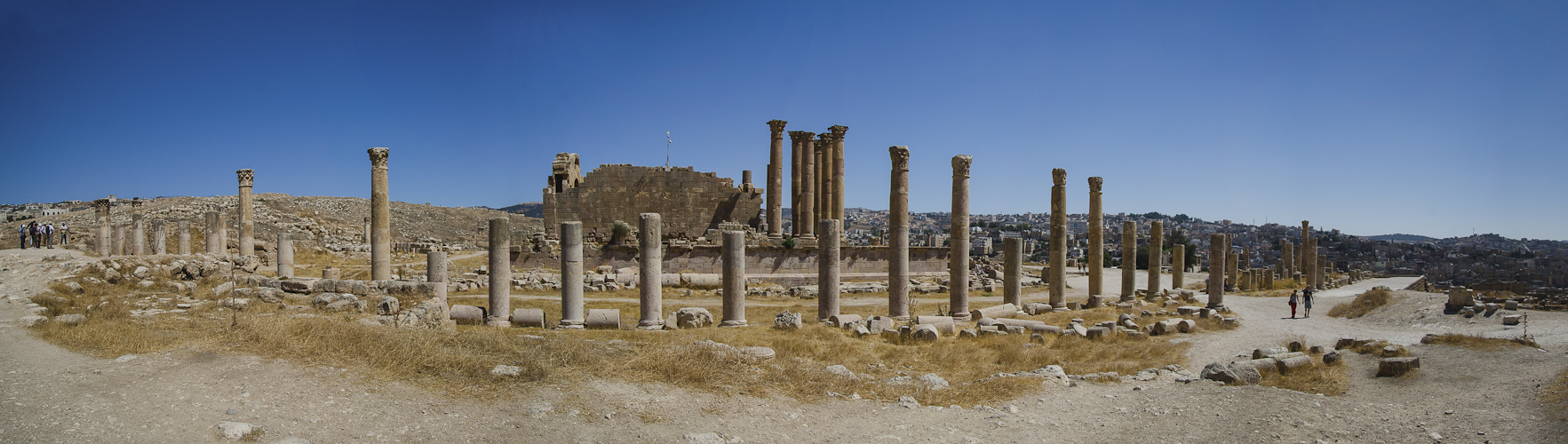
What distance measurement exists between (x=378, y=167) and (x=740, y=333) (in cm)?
1144

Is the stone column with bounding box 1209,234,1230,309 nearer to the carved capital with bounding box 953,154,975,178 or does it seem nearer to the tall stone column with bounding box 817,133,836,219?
the carved capital with bounding box 953,154,975,178

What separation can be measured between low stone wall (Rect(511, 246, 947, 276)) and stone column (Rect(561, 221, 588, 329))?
13.7 meters

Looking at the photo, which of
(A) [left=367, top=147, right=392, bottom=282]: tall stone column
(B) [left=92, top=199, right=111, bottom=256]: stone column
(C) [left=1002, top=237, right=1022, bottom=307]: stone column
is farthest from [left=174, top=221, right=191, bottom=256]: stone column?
(C) [left=1002, top=237, right=1022, bottom=307]: stone column

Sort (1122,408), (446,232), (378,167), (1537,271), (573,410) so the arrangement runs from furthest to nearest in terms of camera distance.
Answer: (446,232)
(1537,271)
(378,167)
(1122,408)
(573,410)

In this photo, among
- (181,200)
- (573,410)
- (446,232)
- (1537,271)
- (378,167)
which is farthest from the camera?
(446,232)

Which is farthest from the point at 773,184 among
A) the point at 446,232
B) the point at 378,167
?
the point at 446,232

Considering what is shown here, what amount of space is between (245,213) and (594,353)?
23.5 meters

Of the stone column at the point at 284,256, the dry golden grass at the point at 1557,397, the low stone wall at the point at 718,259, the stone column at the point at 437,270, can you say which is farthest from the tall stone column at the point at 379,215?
Result: the dry golden grass at the point at 1557,397

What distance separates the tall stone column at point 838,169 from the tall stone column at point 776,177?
2.42 metres

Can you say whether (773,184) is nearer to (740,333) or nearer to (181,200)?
(740,333)

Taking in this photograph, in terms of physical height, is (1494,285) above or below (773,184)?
below

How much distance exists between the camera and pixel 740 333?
14867mm

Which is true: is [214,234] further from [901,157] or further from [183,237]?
[901,157]

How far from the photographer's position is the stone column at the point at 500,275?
1595 centimetres
